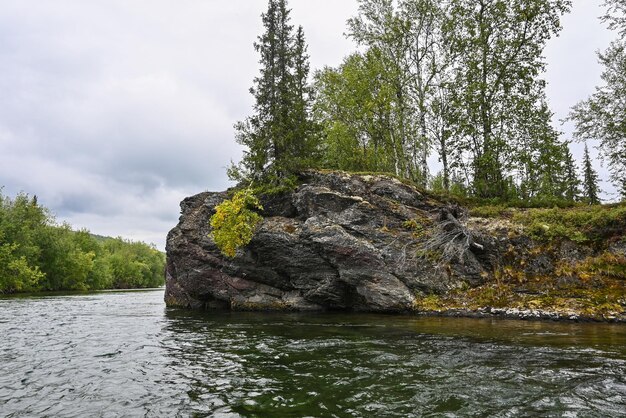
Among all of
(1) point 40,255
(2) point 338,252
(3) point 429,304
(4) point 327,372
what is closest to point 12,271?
(1) point 40,255

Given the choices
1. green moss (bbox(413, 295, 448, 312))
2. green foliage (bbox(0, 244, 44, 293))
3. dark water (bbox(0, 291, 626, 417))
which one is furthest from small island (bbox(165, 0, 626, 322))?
green foliage (bbox(0, 244, 44, 293))

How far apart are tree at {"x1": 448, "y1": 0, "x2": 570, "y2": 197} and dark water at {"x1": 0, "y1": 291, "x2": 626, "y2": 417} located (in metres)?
15.6

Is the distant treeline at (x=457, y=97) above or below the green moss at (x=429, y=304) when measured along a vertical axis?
above

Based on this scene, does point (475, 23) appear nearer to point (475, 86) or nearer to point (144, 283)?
point (475, 86)

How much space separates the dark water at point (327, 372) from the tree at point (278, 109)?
16899 millimetres

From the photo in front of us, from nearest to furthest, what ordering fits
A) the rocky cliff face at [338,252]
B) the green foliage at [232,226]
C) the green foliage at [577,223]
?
the green foliage at [577,223]
the rocky cliff face at [338,252]
the green foliage at [232,226]

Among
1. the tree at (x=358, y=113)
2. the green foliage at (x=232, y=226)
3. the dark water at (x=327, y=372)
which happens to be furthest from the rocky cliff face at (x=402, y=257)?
the tree at (x=358, y=113)

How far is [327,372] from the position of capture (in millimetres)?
9078

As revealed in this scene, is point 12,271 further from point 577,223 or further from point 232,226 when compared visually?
point 577,223

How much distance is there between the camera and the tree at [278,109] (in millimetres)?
30000

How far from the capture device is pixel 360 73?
108 feet

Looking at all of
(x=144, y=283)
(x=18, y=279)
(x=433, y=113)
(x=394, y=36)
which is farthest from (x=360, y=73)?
(x=144, y=283)

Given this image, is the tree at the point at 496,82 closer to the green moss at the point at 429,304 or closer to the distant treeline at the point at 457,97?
the distant treeline at the point at 457,97

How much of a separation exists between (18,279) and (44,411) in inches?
2529
